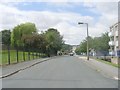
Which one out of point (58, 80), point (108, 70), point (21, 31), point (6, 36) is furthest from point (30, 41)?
point (6, 36)

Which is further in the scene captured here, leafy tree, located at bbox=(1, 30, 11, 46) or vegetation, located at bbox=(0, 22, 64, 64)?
leafy tree, located at bbox=(1, 30, 11, 46)

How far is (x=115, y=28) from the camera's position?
366 feet

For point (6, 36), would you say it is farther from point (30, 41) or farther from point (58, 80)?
point (58, 80)

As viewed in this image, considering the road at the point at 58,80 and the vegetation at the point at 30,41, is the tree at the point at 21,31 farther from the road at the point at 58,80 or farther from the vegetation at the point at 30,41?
the road at the point at 58,80

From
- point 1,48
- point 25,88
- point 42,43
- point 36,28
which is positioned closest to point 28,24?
point 36,28

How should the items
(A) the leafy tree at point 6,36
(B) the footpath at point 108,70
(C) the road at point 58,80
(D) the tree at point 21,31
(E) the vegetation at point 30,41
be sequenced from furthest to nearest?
1. (A) the leafy tree at point 6,36
2. (D) the tree at point 21,31
3. (E) the vegetation at point 30,41
4. (B) the footpath at point 108,70
5. (C) the road at point 58,80

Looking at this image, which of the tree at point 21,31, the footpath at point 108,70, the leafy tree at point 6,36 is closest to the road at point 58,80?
the footpath at point 108,70

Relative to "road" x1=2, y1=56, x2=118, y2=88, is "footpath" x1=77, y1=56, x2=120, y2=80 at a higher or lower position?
lower

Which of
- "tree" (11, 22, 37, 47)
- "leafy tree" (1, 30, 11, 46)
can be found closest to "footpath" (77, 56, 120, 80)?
"tree" (11, 22, 37, 47)

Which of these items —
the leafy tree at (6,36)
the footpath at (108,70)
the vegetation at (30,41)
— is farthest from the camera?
the leafy tree at (6,36)

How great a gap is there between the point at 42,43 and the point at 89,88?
6926cm

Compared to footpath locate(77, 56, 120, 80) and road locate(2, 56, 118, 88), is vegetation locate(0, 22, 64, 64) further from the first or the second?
road locate(2, 56, 118, 88)

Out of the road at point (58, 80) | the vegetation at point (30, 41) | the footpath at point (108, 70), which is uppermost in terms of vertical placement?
the vegetation at point (30, 41)

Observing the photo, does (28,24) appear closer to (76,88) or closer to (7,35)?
(7,35)
